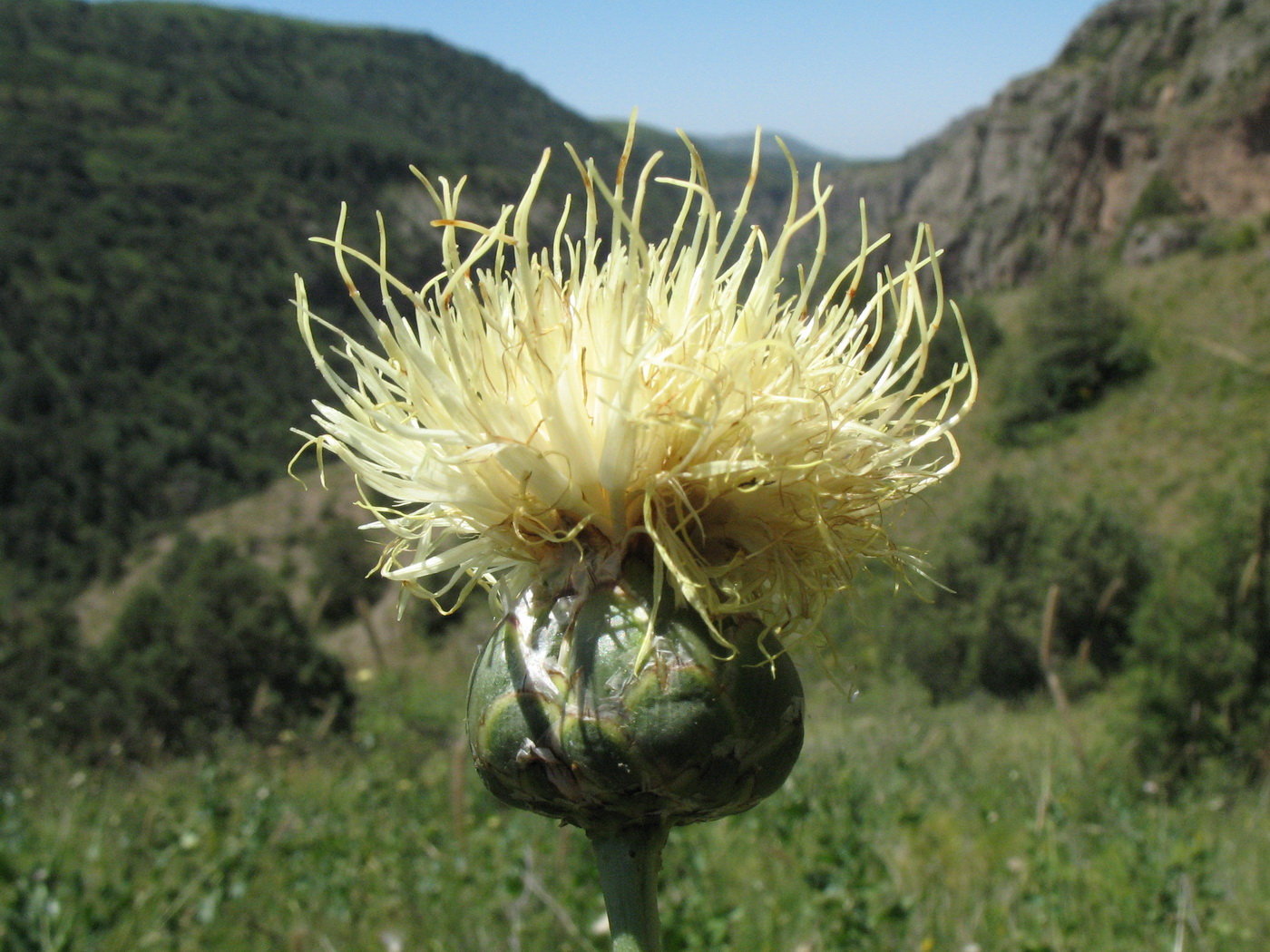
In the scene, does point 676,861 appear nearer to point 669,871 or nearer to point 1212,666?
point 669,871

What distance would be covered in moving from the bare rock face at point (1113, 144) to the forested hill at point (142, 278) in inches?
1853

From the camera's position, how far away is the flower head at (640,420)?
150cm

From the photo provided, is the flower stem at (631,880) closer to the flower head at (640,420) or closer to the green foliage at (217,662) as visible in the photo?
the flower head at (640,420)

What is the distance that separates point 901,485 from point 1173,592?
472 inches

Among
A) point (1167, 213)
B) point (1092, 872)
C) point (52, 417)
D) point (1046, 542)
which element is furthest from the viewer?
point (52, 417)

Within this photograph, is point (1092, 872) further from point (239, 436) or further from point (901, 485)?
point (239, 436)

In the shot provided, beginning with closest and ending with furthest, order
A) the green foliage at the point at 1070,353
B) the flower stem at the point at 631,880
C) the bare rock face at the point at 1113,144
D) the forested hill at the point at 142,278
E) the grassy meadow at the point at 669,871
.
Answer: the flower stem at the point at 631,880
the grassy meadow at the point at 669,871
the green foliage at the point at 1070,353
the bare rock face at the point at 1113,144
the forested hill at the point at 142,278

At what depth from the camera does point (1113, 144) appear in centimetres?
8706

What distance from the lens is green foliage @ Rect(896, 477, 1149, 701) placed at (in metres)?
22.5

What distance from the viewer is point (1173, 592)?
38.8 ft

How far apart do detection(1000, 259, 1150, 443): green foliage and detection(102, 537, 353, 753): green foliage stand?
33987 mm

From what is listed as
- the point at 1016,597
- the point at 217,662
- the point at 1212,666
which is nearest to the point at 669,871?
the point at 1212,666

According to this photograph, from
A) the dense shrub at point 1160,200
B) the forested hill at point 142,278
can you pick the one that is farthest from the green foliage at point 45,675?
the dense shrub at point 1160,200

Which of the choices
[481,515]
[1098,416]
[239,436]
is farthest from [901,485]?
[239,436]
